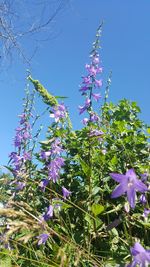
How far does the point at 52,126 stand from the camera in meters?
3.15

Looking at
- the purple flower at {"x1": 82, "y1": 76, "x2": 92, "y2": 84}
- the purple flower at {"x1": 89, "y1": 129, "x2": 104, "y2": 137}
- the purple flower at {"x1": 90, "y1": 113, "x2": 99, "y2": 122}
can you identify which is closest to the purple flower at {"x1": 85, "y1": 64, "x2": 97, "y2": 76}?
the purple flower at {"x1": 82, "y1": 76, "x2": 92, "y2": 84}

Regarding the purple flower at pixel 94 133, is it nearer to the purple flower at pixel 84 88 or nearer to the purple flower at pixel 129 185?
the purple flower at pixel 84 88

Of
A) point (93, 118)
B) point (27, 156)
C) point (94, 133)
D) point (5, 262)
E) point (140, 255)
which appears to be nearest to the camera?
point (140, 255)

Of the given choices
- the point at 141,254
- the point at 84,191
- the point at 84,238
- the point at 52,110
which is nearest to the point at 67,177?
the point at 84,191

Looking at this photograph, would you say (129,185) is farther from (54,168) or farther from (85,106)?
(85,106)

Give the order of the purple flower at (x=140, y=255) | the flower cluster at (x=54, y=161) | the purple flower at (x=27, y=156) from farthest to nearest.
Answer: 1. the purple flower at (x=27, y=156)
2. the flower cluster at (x=54, y=161)
3. the purple flower at (x=140, y=255)

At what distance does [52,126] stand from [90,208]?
0.87 meters

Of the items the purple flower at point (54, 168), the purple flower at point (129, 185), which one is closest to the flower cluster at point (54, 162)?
the purple flower at point (54, 168)

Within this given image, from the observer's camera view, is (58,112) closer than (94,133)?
No

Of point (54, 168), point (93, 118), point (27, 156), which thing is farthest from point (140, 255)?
point (27, 156)

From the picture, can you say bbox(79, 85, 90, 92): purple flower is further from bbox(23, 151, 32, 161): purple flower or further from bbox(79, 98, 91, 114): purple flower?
bbox(23, 151, 32, 161): purple flower

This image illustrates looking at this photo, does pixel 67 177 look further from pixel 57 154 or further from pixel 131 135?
pixel 131 135

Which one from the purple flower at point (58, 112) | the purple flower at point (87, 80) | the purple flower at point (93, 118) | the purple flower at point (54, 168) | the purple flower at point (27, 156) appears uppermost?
the purple flower at point (87, 80)

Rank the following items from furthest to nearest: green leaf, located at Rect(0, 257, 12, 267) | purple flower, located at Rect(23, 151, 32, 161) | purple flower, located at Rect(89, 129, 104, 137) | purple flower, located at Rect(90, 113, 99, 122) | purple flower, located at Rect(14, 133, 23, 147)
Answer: purple flower, located at Rect(14, 133, 23, 147)
purple flower, located at Rect(23, 151, 32, 161)
purple flower, located at Rect(90, 113, 99, 122)
purple flower, located at Rect(89, 129, 104, 137)
green leaf, located at Rect(0, 257, 12, 267)
